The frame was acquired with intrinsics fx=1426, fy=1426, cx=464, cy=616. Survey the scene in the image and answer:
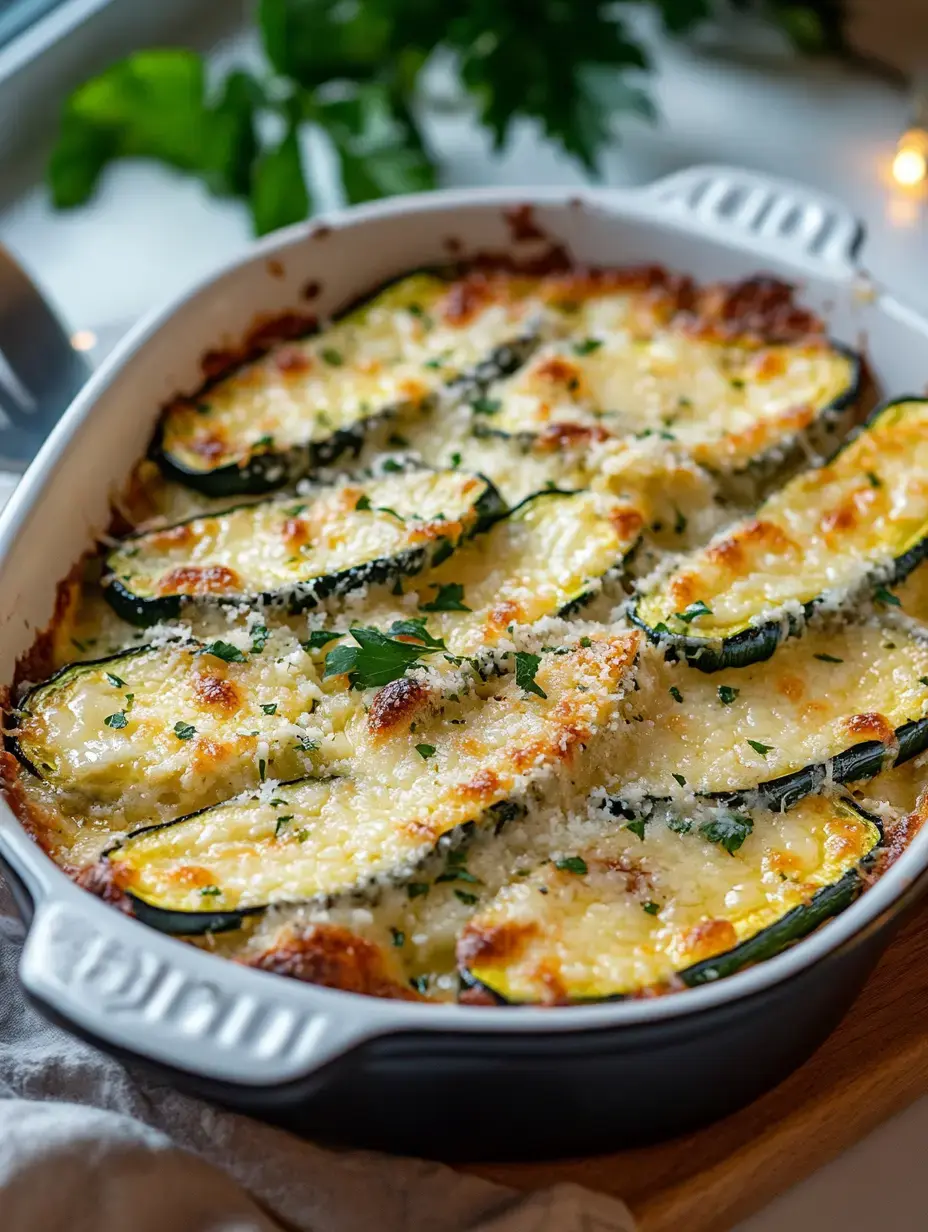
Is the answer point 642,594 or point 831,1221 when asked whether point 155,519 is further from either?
point 831,1221

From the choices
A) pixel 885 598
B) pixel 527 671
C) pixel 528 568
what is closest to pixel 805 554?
pixel 885 598

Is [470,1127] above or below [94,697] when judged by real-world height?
below

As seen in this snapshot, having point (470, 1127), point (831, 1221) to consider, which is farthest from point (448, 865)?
point (831, 1221)

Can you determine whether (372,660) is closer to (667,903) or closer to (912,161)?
(667,903)

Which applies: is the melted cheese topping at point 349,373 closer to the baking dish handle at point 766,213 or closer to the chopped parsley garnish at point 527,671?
the baking dish handle at point 766,213

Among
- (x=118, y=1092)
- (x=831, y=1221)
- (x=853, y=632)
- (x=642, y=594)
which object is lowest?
(x=831, y=1221)

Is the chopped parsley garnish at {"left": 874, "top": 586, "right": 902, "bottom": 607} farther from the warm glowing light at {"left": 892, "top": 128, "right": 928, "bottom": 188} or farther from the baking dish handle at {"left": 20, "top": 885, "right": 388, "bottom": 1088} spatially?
the warm glowing light at {"left": 892, "top": 128, "right": 928, "bottom": 188}
